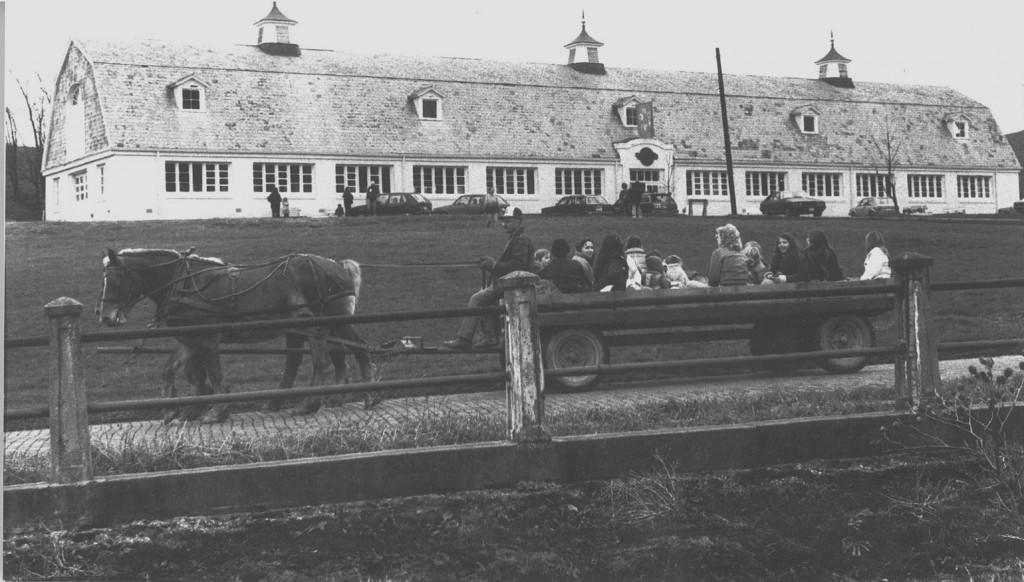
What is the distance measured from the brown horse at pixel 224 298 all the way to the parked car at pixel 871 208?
105 ft

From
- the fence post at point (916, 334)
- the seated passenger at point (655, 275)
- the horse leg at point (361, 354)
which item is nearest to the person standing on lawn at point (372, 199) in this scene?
the seated passenger at point (655, 275)

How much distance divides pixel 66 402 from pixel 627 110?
33.3 m

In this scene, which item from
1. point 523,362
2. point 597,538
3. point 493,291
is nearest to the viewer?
point 597,538

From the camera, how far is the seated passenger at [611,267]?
1148cm

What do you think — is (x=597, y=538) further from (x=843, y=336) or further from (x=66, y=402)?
(x=843, y=336)

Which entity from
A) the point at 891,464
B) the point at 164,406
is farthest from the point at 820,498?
the point at 164,406

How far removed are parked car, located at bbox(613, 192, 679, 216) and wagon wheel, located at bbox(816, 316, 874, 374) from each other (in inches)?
959

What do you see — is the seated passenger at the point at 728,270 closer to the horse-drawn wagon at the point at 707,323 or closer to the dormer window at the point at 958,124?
the horse-drawn wagon at the point at 707,323

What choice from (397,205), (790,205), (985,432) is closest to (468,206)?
(397,205)

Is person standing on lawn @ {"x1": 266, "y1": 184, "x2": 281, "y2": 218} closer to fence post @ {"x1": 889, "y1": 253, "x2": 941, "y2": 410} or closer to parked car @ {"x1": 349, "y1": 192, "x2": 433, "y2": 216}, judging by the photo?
parked car @ {"x1": 349, "y1": 192, "x2": 433, "y2": 216}

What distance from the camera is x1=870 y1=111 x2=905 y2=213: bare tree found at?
38.9 meters

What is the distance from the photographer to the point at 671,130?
38.9 meters

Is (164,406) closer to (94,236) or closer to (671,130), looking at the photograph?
(94,236)

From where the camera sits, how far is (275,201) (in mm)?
→ 33500
